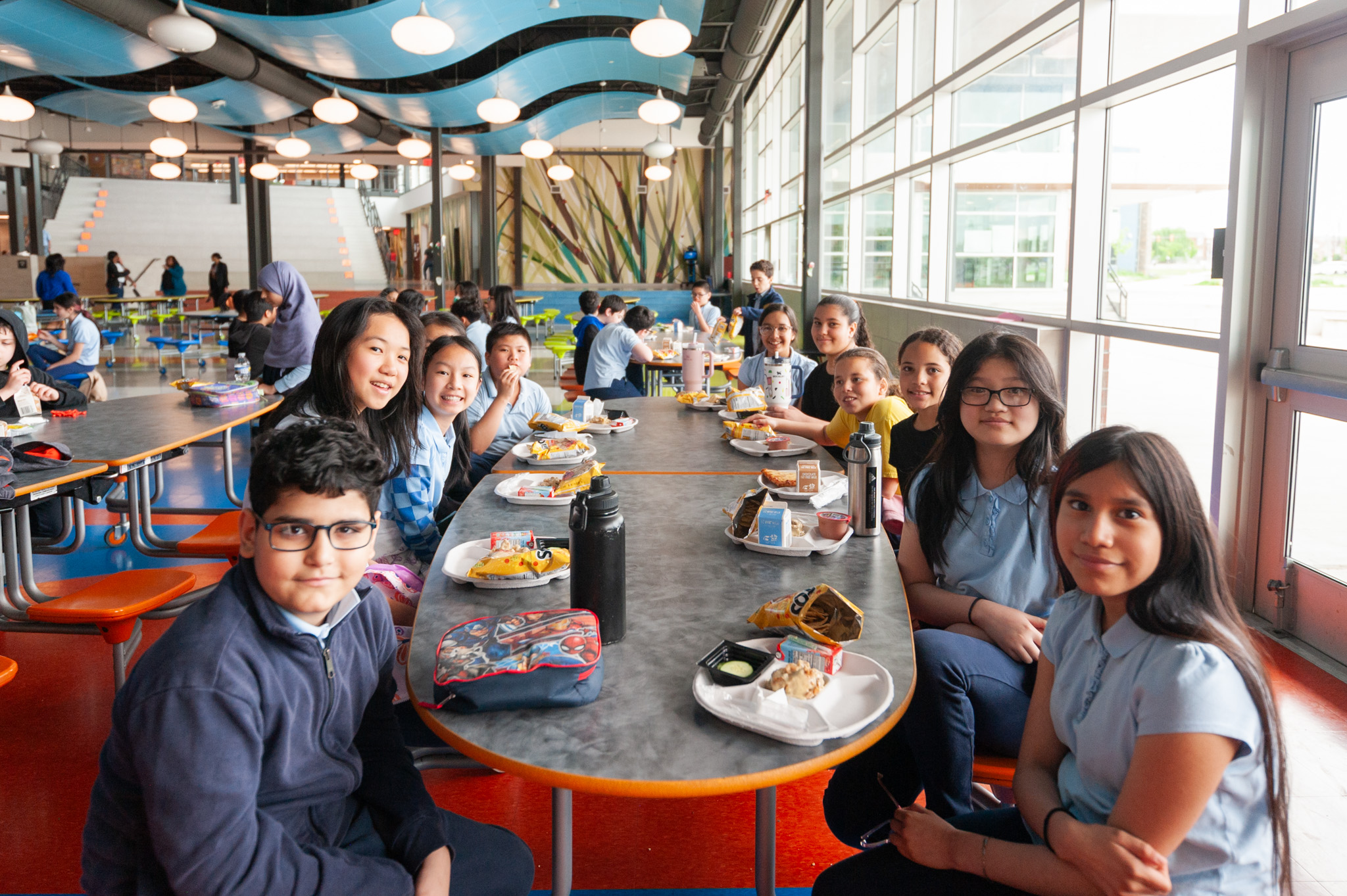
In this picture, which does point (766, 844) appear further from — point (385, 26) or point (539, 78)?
point (539, 78)

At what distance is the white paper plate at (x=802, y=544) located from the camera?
1850 millimetres

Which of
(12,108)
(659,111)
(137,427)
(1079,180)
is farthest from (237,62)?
(1079,180)

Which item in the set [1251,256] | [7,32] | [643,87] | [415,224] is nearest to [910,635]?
[1251,256]

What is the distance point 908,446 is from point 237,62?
35.8 feet

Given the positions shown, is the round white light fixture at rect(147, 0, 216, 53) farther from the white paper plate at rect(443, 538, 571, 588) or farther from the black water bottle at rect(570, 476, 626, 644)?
the black water bottle at rect(570, 476, 626, 644)

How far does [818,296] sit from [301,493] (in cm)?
889

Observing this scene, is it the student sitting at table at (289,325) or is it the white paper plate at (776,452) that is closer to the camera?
Result: the white paper plate at (776,452)

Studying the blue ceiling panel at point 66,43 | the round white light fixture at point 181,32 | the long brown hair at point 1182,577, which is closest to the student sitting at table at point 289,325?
the round white light fixture at point 181,32

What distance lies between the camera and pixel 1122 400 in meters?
4.38

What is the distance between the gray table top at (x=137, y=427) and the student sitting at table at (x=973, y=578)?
251 cm

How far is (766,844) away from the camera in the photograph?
4.75ft

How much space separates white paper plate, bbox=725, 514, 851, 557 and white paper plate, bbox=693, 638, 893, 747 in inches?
20.6

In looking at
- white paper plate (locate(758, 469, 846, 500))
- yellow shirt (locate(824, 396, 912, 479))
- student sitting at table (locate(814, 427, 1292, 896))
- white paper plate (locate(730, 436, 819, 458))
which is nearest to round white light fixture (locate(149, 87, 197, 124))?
white paper plate (locate(730, 436, 819, 458))

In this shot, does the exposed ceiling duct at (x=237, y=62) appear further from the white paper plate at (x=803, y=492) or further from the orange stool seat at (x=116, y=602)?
the white paper plate at (x=803, y=492)
